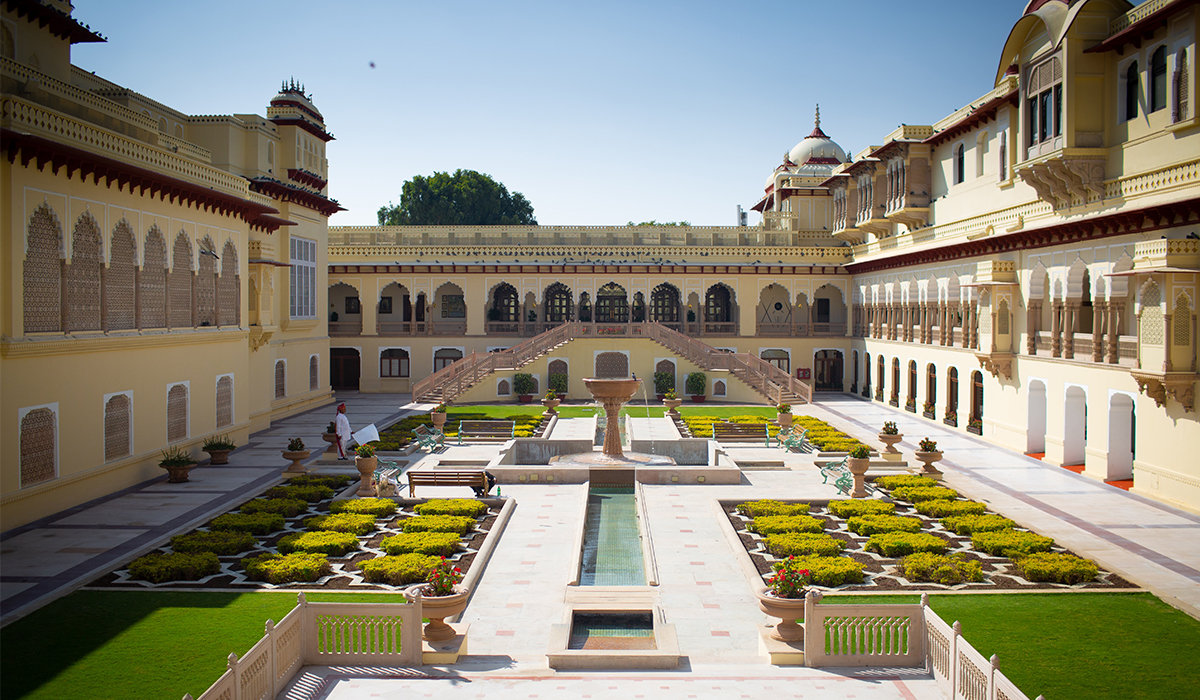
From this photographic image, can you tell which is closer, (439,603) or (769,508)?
(439,603)

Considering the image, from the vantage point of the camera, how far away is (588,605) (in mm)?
10445

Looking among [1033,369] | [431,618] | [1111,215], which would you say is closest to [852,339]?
[1033,369]

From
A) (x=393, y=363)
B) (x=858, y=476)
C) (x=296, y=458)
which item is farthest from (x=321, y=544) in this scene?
(x=393, y=363)

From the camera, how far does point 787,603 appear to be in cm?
924

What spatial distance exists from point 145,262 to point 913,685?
18000 mm

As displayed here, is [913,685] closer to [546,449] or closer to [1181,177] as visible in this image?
[1181,177]

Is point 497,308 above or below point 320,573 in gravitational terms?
above

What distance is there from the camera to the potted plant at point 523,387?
3422 cm

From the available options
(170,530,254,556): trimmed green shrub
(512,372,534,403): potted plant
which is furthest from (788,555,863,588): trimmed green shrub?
(512,372,534,403): potted plant

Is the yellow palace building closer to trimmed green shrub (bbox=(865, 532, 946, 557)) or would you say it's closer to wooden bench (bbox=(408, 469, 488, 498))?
wooden bench (bbox=(408, 469, 488, 498))

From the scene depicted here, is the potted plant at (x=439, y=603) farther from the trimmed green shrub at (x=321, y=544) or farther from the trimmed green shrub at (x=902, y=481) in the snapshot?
the trimmed green shrub at (x=902, y=481)

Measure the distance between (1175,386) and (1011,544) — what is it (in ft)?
20.9

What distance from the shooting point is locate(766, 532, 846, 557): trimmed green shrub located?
12844 mm

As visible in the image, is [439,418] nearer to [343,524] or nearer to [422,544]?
[343,524]
